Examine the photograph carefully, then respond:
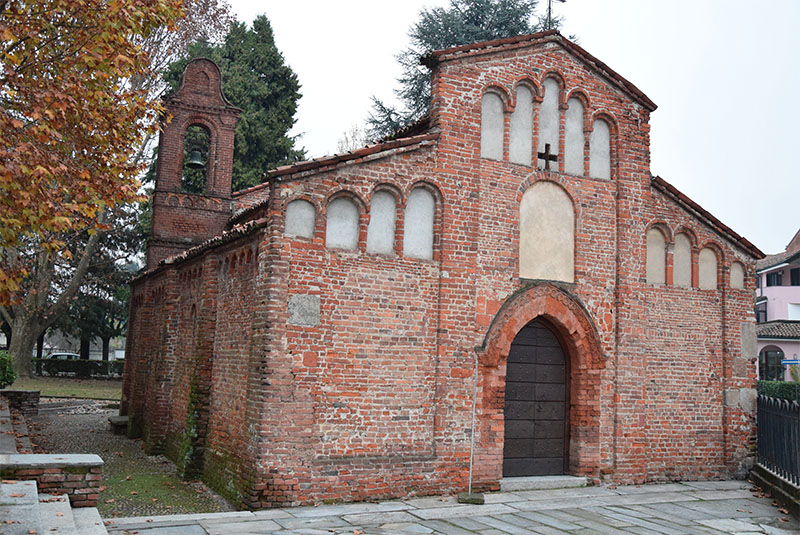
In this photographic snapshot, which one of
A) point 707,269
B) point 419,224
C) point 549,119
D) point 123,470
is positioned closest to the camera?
point 419,224

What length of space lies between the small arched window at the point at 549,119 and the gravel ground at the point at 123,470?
297 inches

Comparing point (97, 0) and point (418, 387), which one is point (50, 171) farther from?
point (418, 387)

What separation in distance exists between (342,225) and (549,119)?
427cm

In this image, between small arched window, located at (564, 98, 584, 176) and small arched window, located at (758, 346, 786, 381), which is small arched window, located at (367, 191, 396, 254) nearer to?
small arched window, located at (564, 98, 584, 176)

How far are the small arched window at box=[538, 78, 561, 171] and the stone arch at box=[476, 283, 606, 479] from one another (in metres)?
2.34

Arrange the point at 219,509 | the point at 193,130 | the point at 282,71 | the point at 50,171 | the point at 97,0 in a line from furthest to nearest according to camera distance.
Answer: the point at 282,71 → the point at 193,130 → the point at 219,509 → the point at 97,0 → the point at 50,171

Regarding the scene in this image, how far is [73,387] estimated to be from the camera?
110ft

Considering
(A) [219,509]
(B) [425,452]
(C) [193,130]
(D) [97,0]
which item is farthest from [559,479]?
(C) [193,130]

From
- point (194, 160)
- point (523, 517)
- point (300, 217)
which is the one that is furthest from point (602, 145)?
point (194, 160)

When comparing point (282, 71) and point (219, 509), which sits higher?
point (282, 71)

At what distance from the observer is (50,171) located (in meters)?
7.96

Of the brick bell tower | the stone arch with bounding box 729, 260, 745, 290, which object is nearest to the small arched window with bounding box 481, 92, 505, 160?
the stone arch with bounding box 729, 260, 745, 290

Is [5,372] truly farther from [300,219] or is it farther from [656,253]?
[656,253]

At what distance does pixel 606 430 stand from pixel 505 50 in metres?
6.50
